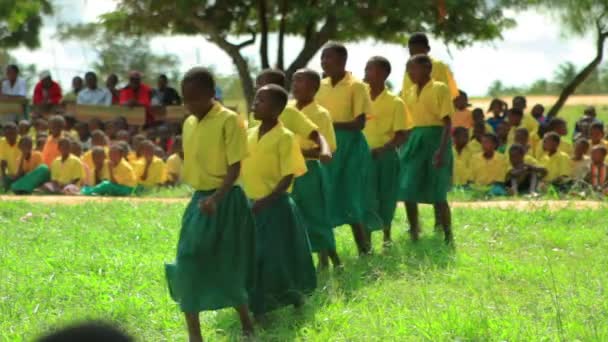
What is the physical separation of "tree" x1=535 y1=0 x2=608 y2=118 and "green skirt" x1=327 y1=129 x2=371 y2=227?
10852mm

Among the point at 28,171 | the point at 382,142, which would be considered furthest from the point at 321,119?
the point at 28,171

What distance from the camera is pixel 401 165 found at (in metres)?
7.80

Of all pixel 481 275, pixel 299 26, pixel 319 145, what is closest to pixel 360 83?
pixel 319 145

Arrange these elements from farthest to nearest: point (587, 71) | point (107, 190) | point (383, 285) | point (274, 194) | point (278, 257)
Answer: point (587, 71) → point (107, 190) → point (383, 285) → point (278, 257) → point (274, 194)

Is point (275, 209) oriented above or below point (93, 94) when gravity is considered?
below

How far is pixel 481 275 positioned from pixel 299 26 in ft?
42.1

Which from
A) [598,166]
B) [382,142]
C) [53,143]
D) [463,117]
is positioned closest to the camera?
[382,142]

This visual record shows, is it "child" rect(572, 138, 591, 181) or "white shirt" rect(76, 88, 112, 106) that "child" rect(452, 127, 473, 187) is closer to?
"child" rect(572, 138, 591, 181)

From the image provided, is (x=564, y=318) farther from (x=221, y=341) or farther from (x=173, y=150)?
(x=173, y=150)

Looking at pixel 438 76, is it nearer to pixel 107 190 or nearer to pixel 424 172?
pixel 424 172

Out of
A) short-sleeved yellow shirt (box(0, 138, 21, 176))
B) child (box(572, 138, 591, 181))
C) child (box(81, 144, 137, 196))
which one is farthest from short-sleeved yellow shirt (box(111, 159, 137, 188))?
child (box(572, 138, 591, 181))

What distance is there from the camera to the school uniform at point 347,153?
675 centimetres

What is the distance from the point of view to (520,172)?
11375mm

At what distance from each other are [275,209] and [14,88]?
36.4ft
